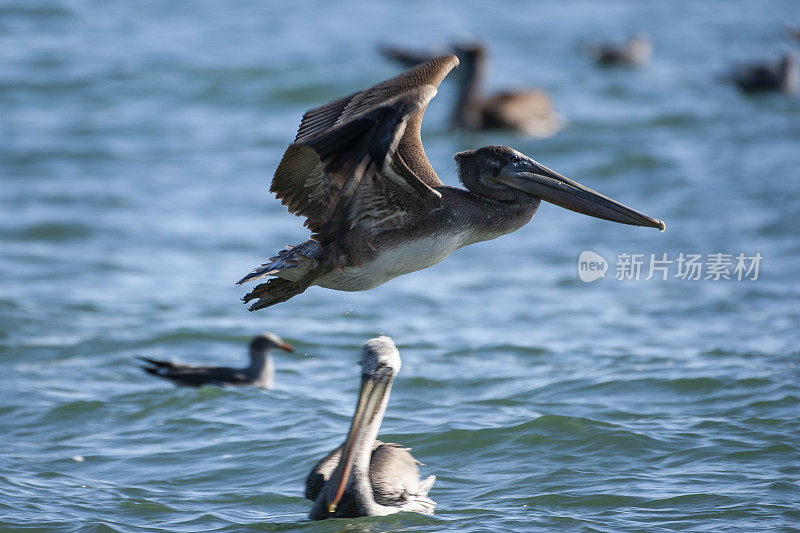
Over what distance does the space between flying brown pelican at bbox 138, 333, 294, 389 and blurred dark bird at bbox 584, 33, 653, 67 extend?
423 inches

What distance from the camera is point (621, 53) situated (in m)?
16.9

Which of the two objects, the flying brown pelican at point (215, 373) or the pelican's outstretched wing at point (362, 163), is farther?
the flying brown pelican at point (215, 373)

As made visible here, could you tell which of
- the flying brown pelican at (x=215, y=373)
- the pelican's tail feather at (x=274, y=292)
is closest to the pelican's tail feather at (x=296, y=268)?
the pelican's tail feather at (x=274, y=292)

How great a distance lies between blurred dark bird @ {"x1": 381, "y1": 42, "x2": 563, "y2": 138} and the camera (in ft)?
45.8

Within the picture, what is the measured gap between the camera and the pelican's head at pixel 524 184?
16.5ft

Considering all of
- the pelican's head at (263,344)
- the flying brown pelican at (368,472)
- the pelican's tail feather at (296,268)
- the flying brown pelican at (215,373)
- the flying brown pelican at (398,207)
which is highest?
the flying brown pelican at (398,207)

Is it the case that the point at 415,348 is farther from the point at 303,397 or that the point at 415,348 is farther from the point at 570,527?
the point at 570,527

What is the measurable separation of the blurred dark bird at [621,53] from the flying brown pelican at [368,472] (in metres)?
12.7

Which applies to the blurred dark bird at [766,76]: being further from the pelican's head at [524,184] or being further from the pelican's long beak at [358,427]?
the pelican's long beak at [358,427]

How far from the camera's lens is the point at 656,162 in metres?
12.6

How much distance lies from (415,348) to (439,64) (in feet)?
11.3

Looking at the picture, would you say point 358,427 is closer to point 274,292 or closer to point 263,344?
point 274,292

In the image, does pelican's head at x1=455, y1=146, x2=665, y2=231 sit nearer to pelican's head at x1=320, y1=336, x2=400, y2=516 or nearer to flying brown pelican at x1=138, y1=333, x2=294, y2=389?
pelican's head at x1=320, y1=336, x2=400, y2=516

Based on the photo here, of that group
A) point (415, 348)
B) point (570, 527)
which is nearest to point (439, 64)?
point (570, 527)
